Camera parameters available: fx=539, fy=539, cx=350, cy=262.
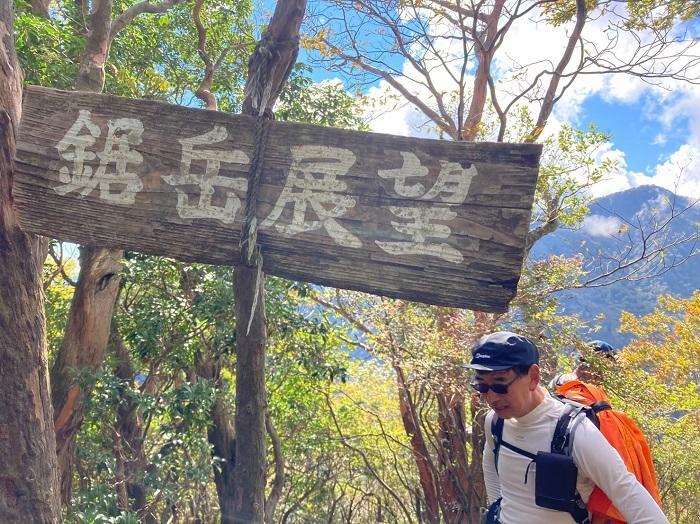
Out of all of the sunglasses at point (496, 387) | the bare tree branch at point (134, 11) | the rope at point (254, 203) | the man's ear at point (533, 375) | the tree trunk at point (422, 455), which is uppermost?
the bare tree branch at point (134, 11)

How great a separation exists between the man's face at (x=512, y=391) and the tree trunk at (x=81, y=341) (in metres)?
2.92

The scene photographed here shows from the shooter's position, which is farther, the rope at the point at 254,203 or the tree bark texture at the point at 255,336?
the tree bark texture at the point at 255,336

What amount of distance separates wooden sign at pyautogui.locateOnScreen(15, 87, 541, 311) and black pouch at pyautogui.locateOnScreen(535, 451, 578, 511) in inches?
17.0

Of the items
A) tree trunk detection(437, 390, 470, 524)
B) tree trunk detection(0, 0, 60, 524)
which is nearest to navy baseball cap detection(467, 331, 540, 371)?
tree trunk detection(0, 0, 60, 524)

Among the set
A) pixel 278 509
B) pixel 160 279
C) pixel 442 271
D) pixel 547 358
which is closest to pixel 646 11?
pixel 547 358

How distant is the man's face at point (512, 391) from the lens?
4.85 ft

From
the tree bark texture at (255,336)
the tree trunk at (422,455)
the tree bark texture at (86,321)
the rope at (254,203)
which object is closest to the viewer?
the rope at (254,203)

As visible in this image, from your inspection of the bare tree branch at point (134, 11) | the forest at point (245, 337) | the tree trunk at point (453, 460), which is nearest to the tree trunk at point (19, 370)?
the forest at point (245, 337)

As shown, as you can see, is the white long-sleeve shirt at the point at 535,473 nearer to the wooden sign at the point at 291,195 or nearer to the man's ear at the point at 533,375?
the man's ear at the point at 533,375

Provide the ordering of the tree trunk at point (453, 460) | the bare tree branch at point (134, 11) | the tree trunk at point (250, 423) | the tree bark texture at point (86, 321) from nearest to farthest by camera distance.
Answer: the tree trunk at point (250, 423) < the tree bark texture at point (86, 321) < the bare tree branch at point (134, 11) < the tree trunk at point (453, 460)

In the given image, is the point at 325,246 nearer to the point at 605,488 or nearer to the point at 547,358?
the point at 605,488

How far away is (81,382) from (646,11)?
674 cm

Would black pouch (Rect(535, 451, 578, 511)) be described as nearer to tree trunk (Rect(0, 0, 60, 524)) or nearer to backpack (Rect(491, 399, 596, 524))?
A: backpack (Rect(491, 399, 596, 524))

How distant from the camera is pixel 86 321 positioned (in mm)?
3719
